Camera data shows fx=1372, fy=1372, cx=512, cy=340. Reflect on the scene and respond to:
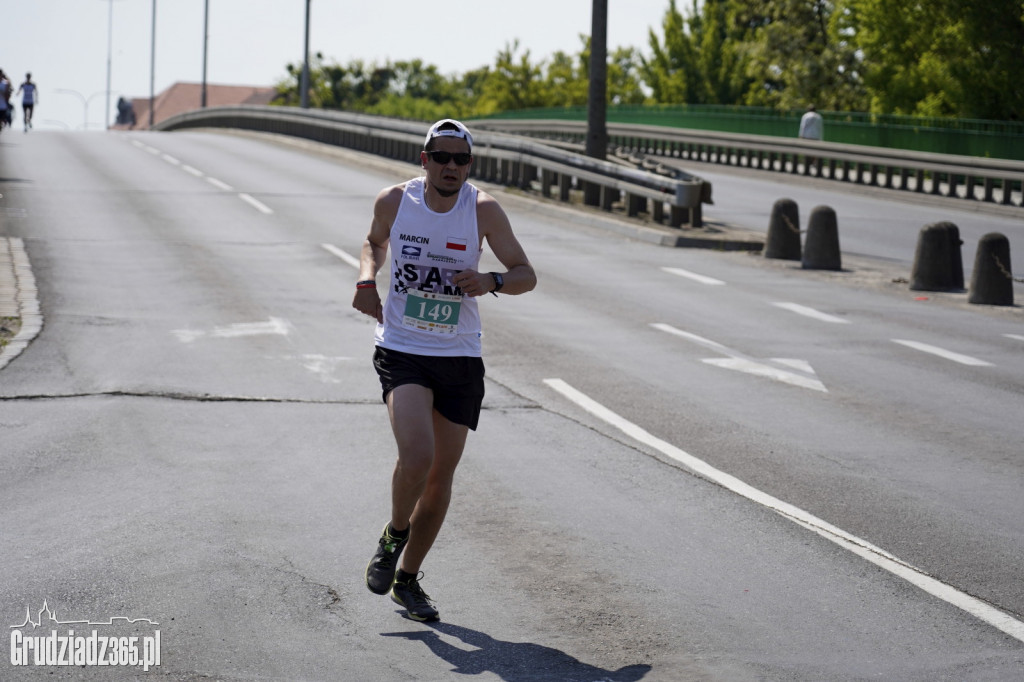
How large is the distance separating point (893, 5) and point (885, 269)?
34.2 metres

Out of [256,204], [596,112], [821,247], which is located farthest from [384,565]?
[596,112]

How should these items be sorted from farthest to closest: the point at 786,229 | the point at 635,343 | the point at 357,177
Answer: the point at 357,177 < the point at 786,229 < the point at 635,343

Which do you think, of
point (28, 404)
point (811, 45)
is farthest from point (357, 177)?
point (811, 45)

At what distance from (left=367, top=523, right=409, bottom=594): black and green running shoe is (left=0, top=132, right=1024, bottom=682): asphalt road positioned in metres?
0.14

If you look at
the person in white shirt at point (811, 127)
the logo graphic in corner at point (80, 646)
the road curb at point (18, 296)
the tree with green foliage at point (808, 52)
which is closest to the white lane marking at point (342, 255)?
the road curb at point (18, 296)

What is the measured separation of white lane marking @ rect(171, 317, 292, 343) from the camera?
12.1 meters

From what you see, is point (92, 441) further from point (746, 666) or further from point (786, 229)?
point (786, 229)

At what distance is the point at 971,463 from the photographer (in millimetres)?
8633

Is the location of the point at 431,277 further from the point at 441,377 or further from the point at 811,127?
the point at 811,127

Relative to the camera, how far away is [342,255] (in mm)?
18062

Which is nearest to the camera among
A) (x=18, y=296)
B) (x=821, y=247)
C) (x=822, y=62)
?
(x=18, y=296)

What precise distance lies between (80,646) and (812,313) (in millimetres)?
11128

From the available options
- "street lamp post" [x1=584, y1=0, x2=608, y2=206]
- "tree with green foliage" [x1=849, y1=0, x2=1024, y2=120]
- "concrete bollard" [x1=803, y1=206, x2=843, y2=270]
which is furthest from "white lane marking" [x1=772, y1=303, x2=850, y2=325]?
"tree with green foliage" [x1=849, y1=0, x2=1024, y2=120]

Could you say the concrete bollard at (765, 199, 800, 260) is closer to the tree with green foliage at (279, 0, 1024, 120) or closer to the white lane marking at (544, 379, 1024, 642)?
the white lane marking at (544, 379, 1024, 642)
